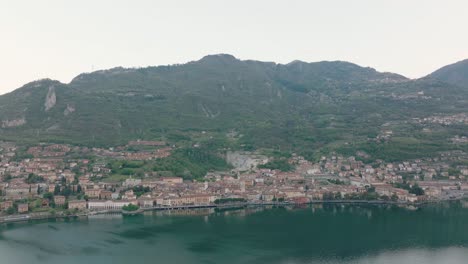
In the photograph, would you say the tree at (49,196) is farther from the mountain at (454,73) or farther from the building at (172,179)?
the mountain at (454,73)

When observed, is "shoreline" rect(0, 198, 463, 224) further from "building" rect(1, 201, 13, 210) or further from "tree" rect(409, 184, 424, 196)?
"building" rect(1, 201, 13, 210)

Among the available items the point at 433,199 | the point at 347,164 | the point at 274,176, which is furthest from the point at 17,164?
the point at 433,199

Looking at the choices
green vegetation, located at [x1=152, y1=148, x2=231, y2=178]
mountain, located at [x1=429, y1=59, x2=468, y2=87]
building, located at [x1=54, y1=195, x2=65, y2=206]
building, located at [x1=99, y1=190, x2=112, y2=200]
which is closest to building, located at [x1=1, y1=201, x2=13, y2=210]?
building, located at [x1=54, y1=195, x2=65, y2=206]

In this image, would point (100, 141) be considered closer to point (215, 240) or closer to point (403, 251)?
point (215, 240)

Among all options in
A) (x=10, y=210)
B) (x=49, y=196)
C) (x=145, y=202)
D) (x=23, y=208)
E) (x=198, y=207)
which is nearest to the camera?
(x=10, y=210)

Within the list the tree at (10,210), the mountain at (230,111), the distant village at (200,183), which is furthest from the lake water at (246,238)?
the mountain at (230,111)

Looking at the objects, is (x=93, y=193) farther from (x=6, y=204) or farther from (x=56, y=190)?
(x=6, y=204)

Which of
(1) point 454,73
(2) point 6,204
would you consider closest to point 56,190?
(2) point 6,204
